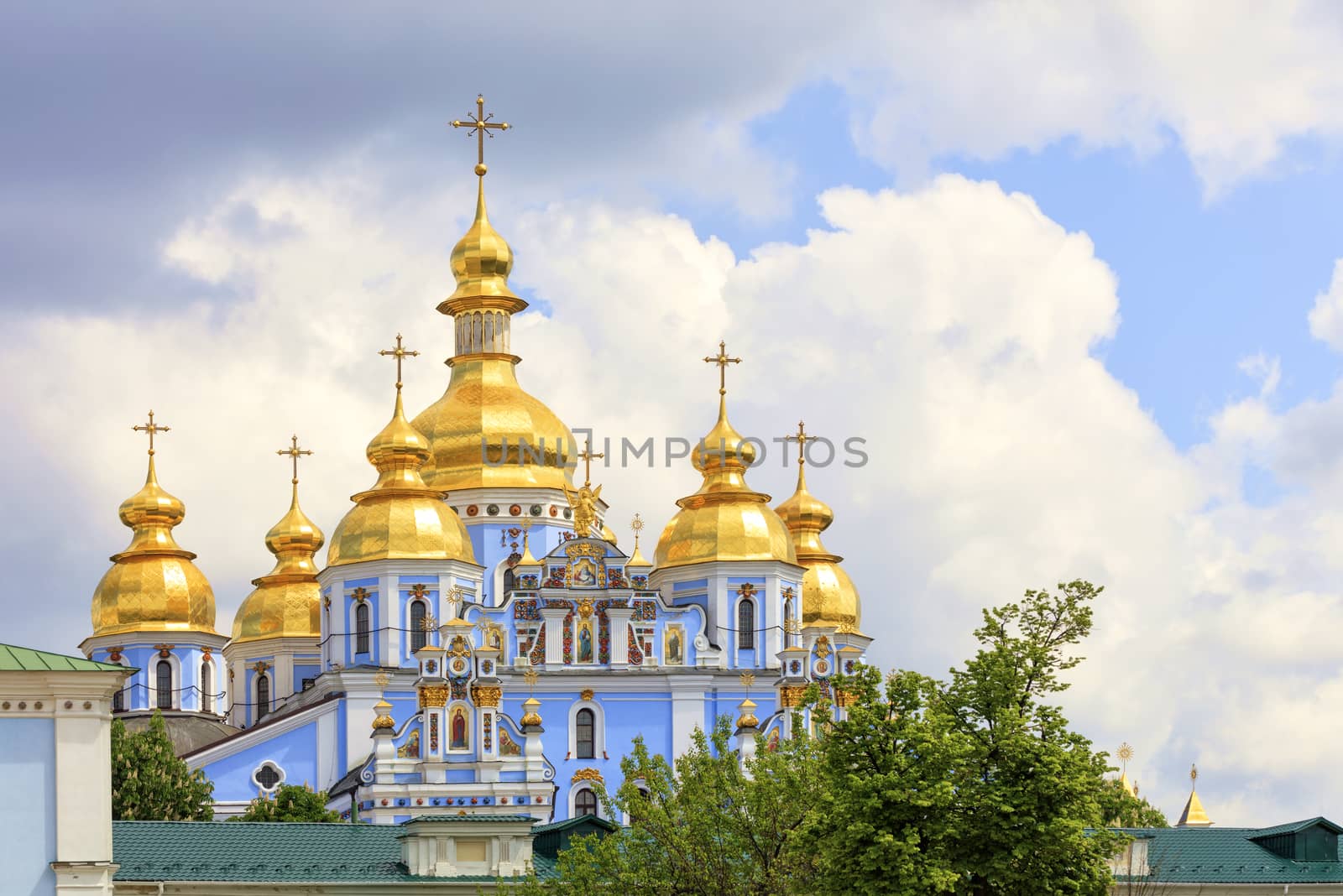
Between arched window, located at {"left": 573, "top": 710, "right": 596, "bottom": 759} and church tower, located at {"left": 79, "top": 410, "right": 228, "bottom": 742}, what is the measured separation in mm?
12626

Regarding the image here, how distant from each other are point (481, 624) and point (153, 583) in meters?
13.2

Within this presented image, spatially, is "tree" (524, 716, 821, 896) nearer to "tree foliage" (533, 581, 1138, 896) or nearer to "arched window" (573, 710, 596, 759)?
"tree foliage" (533, 581, 1138, 896)

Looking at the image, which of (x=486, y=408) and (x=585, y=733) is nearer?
(x=585, y=733)

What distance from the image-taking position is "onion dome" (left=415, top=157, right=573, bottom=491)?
77.1 m

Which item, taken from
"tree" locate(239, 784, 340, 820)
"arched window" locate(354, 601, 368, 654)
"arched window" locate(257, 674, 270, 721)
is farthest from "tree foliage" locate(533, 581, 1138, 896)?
"arched window" locate(257, 674, 270, 721)

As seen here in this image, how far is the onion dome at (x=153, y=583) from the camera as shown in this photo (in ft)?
258

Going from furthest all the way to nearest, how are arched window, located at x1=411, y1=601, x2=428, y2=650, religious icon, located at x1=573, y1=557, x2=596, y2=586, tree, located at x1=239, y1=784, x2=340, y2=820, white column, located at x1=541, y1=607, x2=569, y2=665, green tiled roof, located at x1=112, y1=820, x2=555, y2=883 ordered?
arched window, located at x1=411, y1=601, x2=428, y2=650 < religious icon, located at x1=573, y1=557, x2=596, y2=586 < white column, located at x1=541, y1=607, x2=569, y2=665 < tree, located at x1=239, y1=784, x2=340, y2=820 < green tiled roof, located at x1=112, y1=820, x2=555, y2=883

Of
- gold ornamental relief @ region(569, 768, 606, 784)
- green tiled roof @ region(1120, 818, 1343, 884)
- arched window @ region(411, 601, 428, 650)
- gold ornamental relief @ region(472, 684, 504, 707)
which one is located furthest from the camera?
arched window @ region(411, 601, 428, 650)

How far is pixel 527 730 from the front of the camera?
65.6 meters

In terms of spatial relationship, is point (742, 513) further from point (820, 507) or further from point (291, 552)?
point (291, 552)

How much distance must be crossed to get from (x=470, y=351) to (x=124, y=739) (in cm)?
1984

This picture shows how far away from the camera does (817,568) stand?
268 ft

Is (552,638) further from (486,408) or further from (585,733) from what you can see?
(486,408)

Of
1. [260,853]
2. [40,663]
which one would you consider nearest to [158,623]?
[260,853]
